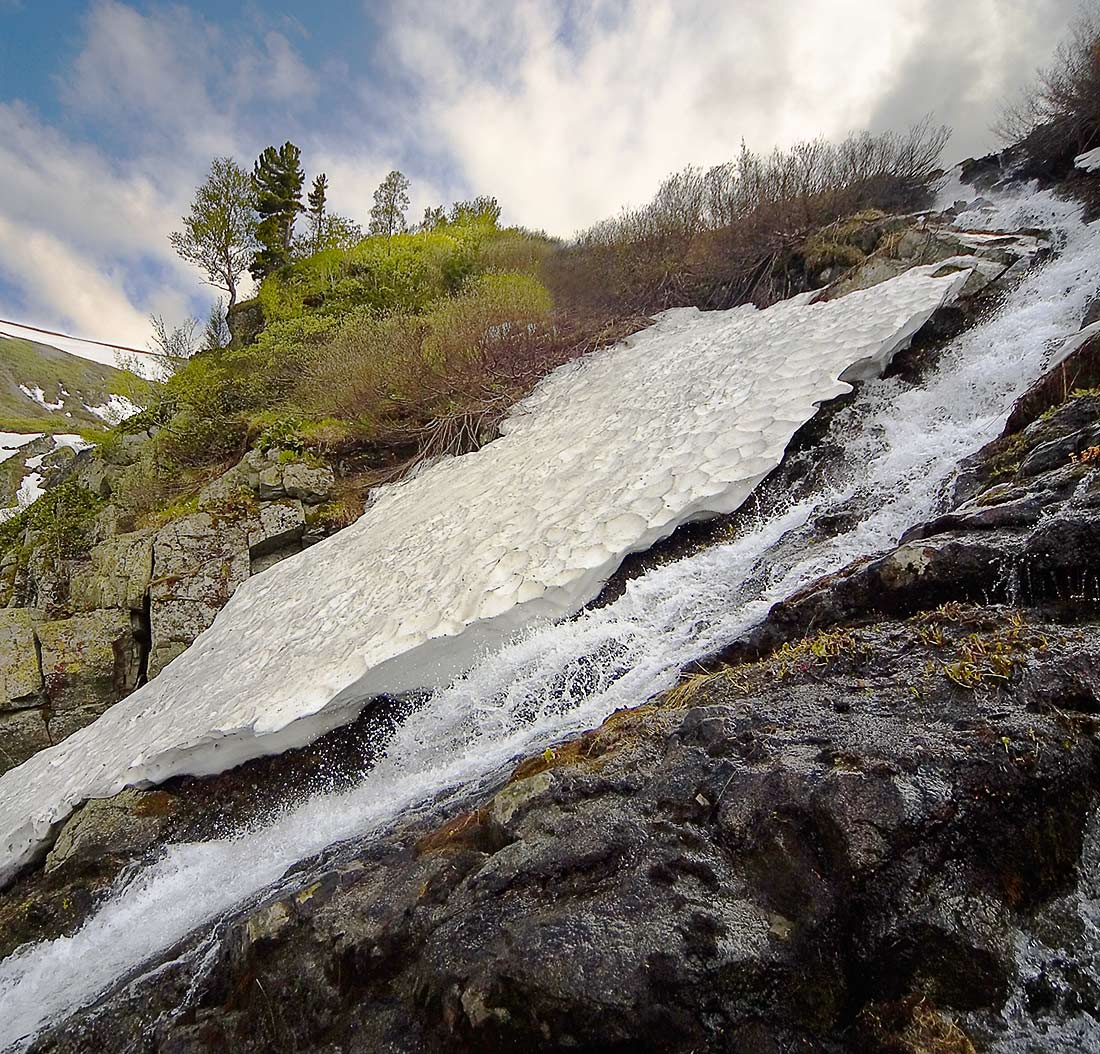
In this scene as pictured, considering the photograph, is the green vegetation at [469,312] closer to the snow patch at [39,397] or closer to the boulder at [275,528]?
the boulder at [275,528]

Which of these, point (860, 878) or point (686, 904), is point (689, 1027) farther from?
point (860, 878)

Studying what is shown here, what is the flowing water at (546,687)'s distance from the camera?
9.76ft

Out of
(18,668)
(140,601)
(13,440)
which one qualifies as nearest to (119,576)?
(140,601)

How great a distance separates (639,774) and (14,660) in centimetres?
921

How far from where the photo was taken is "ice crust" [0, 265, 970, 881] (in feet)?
12.9

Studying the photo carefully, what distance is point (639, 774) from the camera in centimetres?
208

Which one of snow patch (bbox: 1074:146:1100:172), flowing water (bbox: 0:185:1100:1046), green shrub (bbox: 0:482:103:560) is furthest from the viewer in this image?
green shrub (bbox: 0:482:103:560)

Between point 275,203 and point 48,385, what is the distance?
86416 mm

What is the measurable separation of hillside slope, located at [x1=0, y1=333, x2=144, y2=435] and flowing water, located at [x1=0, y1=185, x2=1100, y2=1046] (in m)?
81.0

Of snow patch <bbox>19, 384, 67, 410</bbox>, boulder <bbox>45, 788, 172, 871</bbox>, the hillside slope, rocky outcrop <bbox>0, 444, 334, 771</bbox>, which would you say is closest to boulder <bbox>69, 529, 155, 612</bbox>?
rocky outcrop <bbox>0, 444, 334, 771</bbox>

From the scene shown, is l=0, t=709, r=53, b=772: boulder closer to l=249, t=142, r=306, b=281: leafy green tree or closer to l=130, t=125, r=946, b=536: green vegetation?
l=130, t=125, r=946, b=536: green vegetation

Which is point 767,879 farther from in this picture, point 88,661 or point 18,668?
point 18,668

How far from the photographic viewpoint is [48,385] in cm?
8169

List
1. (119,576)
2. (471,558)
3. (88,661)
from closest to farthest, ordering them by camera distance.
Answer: (471,558)
(88,661)
(119,576)
